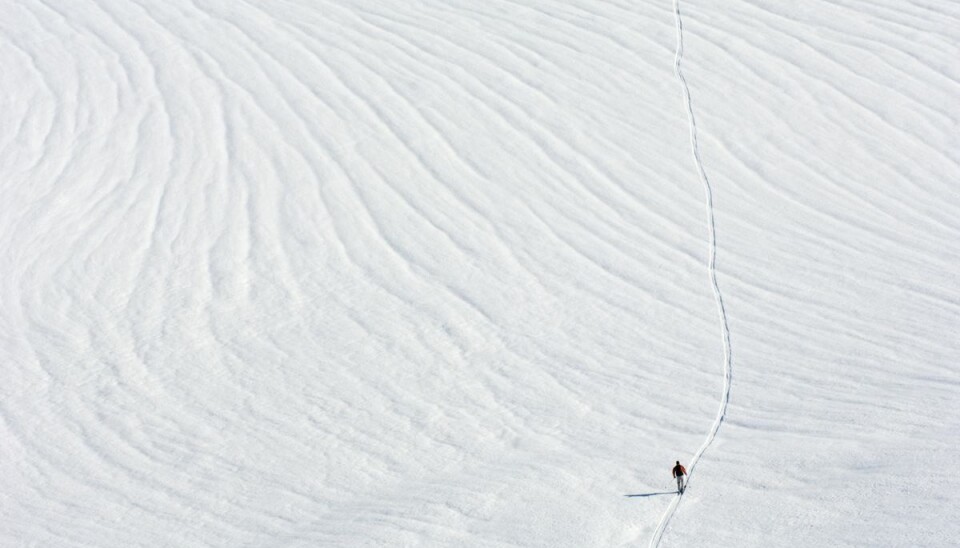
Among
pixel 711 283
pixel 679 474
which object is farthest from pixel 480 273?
pixel 679 474

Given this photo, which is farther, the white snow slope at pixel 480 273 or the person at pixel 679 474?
the white snow slope at pixel 480 273

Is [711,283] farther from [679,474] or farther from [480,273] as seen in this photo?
[679,474]

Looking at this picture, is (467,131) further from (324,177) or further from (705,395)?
(705,395)

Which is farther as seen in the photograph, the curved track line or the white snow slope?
the white snow slope

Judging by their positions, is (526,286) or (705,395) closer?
(705,395)

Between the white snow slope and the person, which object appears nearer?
the person

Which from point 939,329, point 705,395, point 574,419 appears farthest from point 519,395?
point 939,329
